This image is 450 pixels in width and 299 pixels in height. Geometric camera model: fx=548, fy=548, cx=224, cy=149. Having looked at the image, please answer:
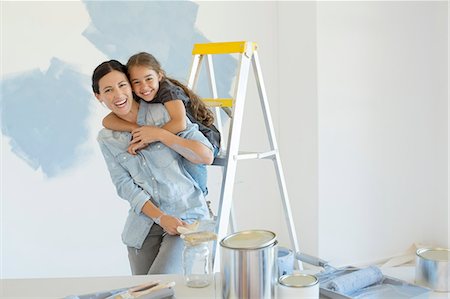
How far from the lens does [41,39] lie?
108 inches

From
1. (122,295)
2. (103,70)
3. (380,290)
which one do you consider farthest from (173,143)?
(380,290)

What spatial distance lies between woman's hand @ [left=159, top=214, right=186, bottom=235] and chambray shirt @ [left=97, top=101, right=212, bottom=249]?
0.20ft

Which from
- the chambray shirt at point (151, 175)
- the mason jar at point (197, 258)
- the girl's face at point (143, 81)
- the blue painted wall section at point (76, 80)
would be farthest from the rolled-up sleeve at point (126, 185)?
the blue painted wall section at point (76, 80)

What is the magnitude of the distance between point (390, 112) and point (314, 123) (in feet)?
1.86

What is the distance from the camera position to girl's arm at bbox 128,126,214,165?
181 cm

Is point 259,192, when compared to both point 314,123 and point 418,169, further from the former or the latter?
point 418,169

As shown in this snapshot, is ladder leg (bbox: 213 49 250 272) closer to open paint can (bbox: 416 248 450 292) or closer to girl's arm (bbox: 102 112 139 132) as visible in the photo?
girl's arm (bbox: 102 112 139 132)

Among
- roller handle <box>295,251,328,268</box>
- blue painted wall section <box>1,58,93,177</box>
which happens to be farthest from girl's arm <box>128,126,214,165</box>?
blue painted wall section <box>1,58,93,177</box>

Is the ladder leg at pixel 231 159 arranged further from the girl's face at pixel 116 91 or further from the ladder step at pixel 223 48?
the girl's face at pixel 116 91

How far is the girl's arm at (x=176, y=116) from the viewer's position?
72.1 inches

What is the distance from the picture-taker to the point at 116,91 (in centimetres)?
176

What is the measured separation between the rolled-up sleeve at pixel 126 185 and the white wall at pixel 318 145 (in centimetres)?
A: 106

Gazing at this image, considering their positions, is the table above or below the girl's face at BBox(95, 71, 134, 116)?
below

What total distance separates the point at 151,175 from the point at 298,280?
89 centimetres
